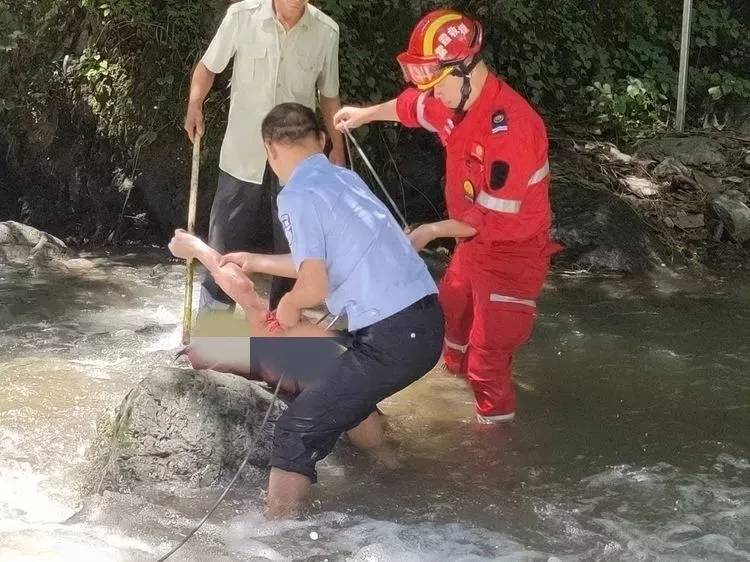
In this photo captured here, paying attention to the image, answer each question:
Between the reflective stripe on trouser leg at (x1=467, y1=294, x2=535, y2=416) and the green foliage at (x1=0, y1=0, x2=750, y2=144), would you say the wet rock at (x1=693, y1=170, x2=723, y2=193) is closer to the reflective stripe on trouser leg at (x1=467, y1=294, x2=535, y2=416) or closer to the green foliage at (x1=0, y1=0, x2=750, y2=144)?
the green foliage at (x1=0, y1=0, x2=750, y2=144)

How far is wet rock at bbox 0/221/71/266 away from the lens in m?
7.48

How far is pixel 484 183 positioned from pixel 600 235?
3787 millimetres

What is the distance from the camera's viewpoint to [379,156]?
8234 mm

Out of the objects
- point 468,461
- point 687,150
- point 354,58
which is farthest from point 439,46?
point 687,150

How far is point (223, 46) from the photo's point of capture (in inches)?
191

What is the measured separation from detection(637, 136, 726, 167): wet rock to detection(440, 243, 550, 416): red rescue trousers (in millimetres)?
5090

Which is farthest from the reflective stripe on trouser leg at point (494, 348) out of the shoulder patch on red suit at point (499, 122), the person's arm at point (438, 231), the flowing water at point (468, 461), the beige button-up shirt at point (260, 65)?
the beige button-up shirt at point (260, 65)

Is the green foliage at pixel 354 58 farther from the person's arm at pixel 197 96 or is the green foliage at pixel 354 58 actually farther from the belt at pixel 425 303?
the belt at pixel 425 303

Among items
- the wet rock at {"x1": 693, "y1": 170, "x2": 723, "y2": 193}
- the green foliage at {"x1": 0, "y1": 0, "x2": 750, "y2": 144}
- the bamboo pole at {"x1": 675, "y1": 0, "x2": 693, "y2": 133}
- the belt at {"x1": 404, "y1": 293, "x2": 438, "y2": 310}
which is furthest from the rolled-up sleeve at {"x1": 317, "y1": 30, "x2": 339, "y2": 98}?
the bamboo pole at {"x1": 675, "y1": 0, "x2": 693, "y2": 133}

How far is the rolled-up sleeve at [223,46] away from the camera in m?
4.82

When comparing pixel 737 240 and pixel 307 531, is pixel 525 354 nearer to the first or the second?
pixel 307 531

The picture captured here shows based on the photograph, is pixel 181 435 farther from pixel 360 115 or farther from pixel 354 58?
pixel 354 58

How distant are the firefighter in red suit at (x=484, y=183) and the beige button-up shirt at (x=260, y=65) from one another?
0.33 meters

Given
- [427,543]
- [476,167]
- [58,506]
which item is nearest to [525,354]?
[476,167]
